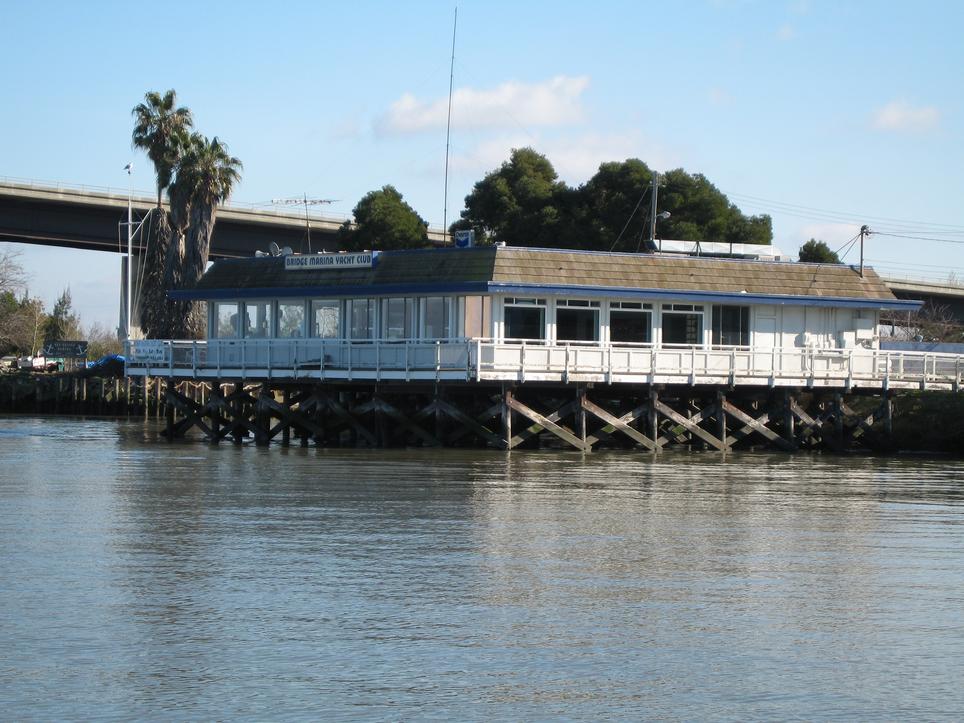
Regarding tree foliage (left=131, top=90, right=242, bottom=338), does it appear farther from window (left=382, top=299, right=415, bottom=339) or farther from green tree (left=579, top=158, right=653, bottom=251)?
window (left=382, top=299, right=415, bottom=339)

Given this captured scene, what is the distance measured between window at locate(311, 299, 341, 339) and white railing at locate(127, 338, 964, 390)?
2.00 m

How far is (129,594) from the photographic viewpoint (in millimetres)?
16016

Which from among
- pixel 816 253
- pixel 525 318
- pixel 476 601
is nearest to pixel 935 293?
pixel 816 253

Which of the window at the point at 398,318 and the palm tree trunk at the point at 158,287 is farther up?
the palm tree trunk at the point at 158,287

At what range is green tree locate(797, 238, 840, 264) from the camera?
73.1 meters

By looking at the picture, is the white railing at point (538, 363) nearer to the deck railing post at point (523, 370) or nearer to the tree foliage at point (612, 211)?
the deck railing post at point (523, 370)

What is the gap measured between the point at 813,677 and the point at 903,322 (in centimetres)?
7621

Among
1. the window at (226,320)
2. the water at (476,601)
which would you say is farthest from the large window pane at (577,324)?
the water at (476,601)

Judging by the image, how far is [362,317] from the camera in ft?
136

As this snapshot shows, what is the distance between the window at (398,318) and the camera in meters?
40.2

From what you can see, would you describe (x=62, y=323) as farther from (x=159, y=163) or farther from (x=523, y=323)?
(x=523, y=323)

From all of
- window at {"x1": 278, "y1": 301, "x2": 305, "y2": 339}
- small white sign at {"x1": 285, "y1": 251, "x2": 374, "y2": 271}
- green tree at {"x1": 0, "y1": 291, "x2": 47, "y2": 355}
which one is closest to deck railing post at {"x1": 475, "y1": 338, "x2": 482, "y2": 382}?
small white sign at {"x1": 285, "y1": 251, "x2": 374, "y2": 271}

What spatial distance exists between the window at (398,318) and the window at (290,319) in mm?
3074

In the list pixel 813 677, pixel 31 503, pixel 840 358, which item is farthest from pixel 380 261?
pixel 813 677
